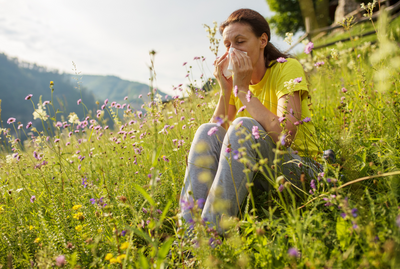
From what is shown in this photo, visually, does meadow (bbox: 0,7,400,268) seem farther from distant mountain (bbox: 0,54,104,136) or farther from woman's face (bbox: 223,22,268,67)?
distant mountain (bbox: 0,54,104,136)

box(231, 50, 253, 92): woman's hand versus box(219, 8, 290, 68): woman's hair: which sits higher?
box(219, 8, 290, 68): woman's hair

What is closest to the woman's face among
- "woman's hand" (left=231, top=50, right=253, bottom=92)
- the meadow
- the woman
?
the woman

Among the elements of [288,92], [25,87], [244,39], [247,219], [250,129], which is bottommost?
[247,219]

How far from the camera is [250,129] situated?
1.39 meters

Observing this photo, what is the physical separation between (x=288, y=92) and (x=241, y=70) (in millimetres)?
385

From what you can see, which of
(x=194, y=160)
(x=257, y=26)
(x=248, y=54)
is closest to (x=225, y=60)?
(x=248, y=54)

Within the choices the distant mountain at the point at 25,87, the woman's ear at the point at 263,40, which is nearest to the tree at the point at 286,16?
the woman's ear at the point at 263,40

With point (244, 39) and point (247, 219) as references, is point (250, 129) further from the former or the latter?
point (244, 39)

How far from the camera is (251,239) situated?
105 centimetres

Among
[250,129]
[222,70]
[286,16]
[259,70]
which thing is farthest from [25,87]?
[250,129]

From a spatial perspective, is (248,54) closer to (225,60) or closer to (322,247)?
(225,60)

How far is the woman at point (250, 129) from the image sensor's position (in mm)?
1266

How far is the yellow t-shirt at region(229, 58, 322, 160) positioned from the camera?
148 cm

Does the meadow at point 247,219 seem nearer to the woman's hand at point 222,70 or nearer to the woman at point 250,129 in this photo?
the woman at point 250,129
